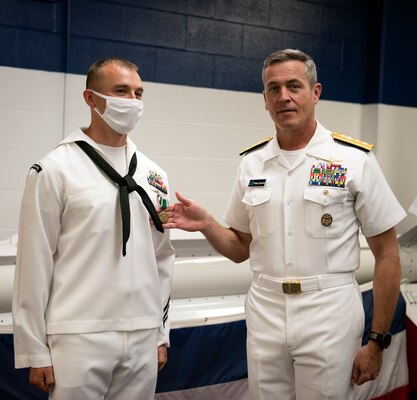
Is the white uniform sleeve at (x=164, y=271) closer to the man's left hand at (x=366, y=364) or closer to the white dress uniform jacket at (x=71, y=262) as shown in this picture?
the white dress uniform jacket at (x=71, y=262)

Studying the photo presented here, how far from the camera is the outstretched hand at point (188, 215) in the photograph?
2168 mm

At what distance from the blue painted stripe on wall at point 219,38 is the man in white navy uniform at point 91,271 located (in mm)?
1594

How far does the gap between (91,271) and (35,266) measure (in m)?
0.18

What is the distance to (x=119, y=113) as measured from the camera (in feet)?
6.68

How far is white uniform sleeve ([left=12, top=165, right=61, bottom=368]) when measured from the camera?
73.0 inches

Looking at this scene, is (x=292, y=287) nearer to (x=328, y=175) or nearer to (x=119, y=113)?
(x=328, y=175)

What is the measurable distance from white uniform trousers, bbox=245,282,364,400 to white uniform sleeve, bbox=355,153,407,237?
0.23 metres

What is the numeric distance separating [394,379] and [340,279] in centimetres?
177

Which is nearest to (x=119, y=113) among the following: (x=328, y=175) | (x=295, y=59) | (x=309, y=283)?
(x=295, y=59)

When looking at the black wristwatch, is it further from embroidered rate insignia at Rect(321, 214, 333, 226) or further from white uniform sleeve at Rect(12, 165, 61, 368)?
white uniform sleeve at Rect(12, 165, 61, 368)

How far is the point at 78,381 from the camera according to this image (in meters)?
1.84

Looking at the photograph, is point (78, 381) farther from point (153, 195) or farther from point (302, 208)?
point (302, 208)

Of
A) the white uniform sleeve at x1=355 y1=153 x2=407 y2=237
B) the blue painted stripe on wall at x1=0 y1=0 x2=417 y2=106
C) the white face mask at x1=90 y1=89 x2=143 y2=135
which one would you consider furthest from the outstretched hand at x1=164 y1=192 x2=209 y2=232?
the blue painted stripe on wall at x1=0 y1=0 x2=417 y2=106

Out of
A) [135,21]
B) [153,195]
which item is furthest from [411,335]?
[135,21]
